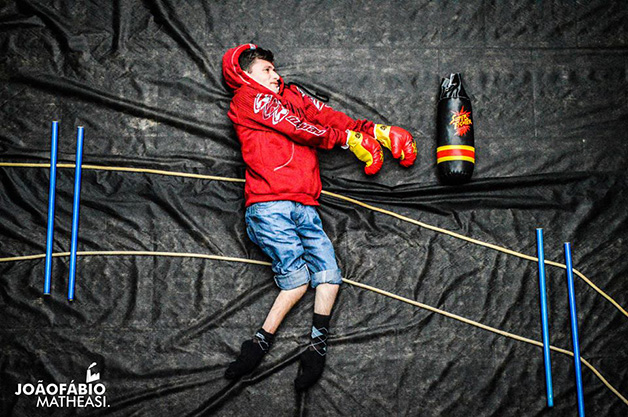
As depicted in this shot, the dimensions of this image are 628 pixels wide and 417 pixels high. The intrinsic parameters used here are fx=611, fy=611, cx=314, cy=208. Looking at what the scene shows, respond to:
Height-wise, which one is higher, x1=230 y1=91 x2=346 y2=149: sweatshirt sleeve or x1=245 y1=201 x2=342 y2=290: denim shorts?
x1=230 y1=91 x2=346 y2=149: sweatshirt sleeve

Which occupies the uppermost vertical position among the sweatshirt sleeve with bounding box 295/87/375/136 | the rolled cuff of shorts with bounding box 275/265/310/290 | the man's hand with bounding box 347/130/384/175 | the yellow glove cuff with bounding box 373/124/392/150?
the sweatshirt sleeve with bounding box 295/87/375/136

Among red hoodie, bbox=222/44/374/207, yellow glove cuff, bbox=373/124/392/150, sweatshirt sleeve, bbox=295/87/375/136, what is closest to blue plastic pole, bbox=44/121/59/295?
red hoodie, bbox=222/44/374/207

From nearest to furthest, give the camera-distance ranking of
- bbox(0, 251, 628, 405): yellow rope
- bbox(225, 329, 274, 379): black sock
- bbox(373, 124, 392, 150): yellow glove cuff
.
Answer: bbox(225, 329, 274, 379): black sock → bbox(0, 251, 628, 405): yellow rope → bbox(373, 124, 392, 150): yellow glove cuff

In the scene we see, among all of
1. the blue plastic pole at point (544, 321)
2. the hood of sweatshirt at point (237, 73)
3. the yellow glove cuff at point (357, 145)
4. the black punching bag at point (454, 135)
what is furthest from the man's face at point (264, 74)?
the blue plastic pole at point (544, 321)

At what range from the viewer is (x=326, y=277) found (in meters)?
2.74

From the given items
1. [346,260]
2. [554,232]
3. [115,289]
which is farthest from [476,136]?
[115,289]

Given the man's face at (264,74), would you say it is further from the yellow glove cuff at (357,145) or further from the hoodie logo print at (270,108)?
the yellow glove cuff at (357,145)

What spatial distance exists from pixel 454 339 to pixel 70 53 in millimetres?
2315

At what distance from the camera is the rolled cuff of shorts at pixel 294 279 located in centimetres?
271

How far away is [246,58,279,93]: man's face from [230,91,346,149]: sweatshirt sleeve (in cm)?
8

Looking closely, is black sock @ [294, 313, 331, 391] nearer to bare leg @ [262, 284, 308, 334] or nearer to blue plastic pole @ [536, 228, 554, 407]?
bare leg @ [262, 284, 308, 334]

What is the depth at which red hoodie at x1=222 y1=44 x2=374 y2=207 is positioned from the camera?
2713 mm

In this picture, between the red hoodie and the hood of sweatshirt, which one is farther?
the hood of sweatshirt

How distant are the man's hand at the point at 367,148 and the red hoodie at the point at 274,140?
5 centimetres
